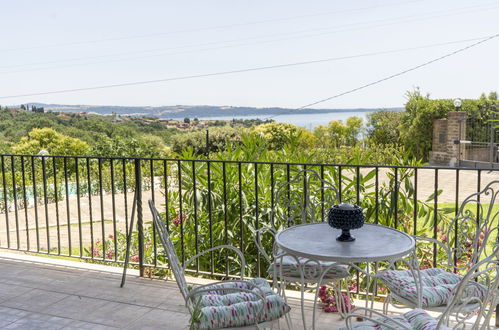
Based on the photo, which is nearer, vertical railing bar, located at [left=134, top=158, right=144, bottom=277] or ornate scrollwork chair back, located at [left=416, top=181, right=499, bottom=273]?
ornate scrollwork chair back, located at [left=416, top=181, right=499, bottom=273]

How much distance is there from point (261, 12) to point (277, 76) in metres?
5.81

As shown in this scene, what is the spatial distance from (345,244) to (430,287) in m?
0.44

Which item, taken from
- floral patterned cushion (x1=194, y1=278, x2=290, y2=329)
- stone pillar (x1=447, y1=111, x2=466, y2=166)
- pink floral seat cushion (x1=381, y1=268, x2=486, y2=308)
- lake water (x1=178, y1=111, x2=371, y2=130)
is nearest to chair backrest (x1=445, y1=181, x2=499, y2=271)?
A: pink floral seat cushion (x1=381, y1=268, x2=486, y2=308)

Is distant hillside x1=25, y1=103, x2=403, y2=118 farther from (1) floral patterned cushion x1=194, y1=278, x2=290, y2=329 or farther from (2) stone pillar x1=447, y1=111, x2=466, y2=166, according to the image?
(1) floral patterned cushion x1=194, y1=278, x2=290, y2=329

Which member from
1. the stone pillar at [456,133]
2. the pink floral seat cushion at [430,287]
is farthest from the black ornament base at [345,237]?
the stone pillar at [456,133]

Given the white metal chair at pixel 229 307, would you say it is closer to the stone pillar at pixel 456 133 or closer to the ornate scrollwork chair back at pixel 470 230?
the ornate scrollwork chair back at pixel 470 230

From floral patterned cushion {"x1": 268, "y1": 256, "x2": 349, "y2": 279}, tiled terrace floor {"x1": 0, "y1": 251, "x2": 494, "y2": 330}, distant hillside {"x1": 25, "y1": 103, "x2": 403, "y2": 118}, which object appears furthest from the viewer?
distant hillside {"x1": 25, "y1": 103, "x2": 403, "y2": 118}

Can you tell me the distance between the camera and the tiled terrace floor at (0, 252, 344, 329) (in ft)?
9.15

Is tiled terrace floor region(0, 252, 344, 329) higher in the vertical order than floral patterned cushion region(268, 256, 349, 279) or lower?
lower

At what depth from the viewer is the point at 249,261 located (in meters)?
4.04

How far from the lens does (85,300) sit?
3.14m

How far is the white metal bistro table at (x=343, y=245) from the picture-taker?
1898 millimetres

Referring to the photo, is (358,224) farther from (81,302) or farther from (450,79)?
(450,79)

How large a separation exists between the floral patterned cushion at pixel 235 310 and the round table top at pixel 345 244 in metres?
0.23
